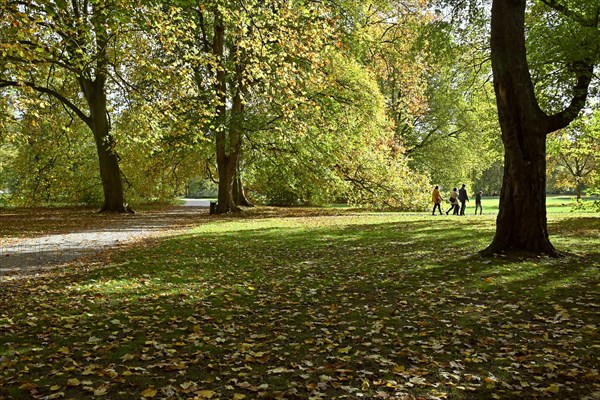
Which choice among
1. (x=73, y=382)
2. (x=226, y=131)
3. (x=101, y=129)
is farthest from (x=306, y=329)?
(x=101, y=129)

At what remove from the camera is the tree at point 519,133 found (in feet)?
33.6

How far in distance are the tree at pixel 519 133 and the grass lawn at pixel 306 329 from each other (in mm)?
817

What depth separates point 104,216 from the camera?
2427 centimetres

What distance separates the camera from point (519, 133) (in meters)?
10.3

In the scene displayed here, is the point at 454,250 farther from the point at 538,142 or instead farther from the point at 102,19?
the point at 102,19

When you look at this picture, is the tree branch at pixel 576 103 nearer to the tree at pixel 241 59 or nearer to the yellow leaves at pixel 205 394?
the tree at pixel 241 59

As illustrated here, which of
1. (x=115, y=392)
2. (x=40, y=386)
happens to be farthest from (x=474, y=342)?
(x=40, y=386)

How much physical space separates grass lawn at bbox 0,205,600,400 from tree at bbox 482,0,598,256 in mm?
817

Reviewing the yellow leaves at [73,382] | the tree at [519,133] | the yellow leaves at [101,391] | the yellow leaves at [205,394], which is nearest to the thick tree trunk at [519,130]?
the tree at [519,133]

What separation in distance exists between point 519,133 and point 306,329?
721 cm

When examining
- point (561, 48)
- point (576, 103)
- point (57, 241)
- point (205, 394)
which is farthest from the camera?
point (57, 241)

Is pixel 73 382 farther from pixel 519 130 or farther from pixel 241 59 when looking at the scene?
pixel 241 59

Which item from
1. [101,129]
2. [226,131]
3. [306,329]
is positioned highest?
[101,129]

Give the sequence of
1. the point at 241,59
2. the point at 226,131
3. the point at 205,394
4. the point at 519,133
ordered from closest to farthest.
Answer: the point at 205,394, the point at 519,133, the point at 241,59, the point at 226,131
